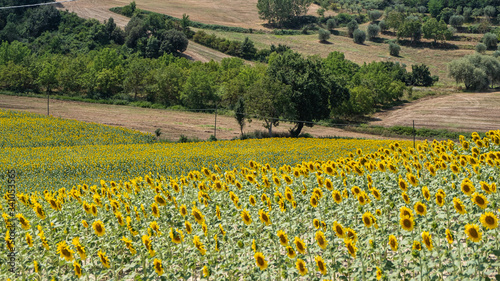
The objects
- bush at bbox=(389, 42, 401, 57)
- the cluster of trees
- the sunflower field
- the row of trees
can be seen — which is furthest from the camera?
bush at bbox=(389, 42, 401, 57)

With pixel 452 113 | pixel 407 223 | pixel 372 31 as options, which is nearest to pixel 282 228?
pixel 407 223

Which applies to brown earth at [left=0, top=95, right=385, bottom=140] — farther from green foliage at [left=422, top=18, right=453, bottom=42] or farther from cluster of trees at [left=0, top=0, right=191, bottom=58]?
green foliage at [left=422, top=18, right=453, bottom=42]

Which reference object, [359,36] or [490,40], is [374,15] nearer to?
[359,36]

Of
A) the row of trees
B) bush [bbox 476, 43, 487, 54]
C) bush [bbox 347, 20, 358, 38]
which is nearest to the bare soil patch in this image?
the row of trees

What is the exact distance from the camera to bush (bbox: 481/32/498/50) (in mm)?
111625

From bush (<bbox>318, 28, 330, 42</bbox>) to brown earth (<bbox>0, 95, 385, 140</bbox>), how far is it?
77.9m

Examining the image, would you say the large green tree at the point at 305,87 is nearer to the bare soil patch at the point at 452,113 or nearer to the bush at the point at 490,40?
the bare soil patch at the point at 452,113

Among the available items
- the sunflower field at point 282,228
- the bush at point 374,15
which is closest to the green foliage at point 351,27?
the bush at point 374,15

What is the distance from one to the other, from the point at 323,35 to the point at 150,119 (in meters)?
86.5

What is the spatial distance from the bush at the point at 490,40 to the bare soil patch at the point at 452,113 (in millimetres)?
47149

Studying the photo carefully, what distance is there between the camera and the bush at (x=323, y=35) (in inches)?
4899

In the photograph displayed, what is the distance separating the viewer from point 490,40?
11206cm

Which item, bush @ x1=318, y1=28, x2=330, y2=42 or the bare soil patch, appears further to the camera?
bush @ x1=318, y1=28, x2=330, y2=42

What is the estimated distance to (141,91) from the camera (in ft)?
228
